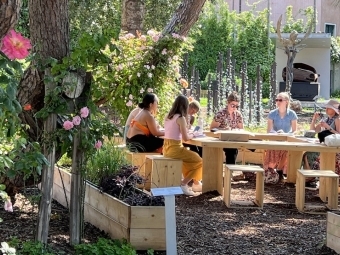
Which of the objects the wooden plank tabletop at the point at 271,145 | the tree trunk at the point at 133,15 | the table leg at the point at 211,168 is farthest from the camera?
the tree trunk at the point at 133,15

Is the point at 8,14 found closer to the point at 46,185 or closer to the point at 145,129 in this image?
the point at 46,185

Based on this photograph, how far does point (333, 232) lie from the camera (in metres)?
5.02

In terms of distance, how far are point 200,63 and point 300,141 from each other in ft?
67.2

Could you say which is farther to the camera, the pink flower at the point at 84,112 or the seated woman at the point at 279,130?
the seated woman at the point at 279,130

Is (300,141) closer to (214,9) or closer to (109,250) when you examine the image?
(109,250)

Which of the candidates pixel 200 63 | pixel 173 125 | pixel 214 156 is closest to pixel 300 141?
pixel 214 156

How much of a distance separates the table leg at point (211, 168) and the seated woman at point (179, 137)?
11 centimetres

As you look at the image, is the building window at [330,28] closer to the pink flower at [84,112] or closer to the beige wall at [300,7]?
the beige wall at [300,7]

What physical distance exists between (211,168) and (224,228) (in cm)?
187

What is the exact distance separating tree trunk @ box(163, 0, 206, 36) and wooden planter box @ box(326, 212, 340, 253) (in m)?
4.28

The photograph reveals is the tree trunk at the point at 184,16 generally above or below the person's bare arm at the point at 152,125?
above

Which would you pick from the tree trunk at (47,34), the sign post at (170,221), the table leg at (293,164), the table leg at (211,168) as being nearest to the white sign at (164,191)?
the sign post at (170,221)

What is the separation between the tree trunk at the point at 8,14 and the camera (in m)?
2.87

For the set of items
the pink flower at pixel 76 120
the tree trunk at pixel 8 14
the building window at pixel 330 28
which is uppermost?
the building window at pixel 330 28
